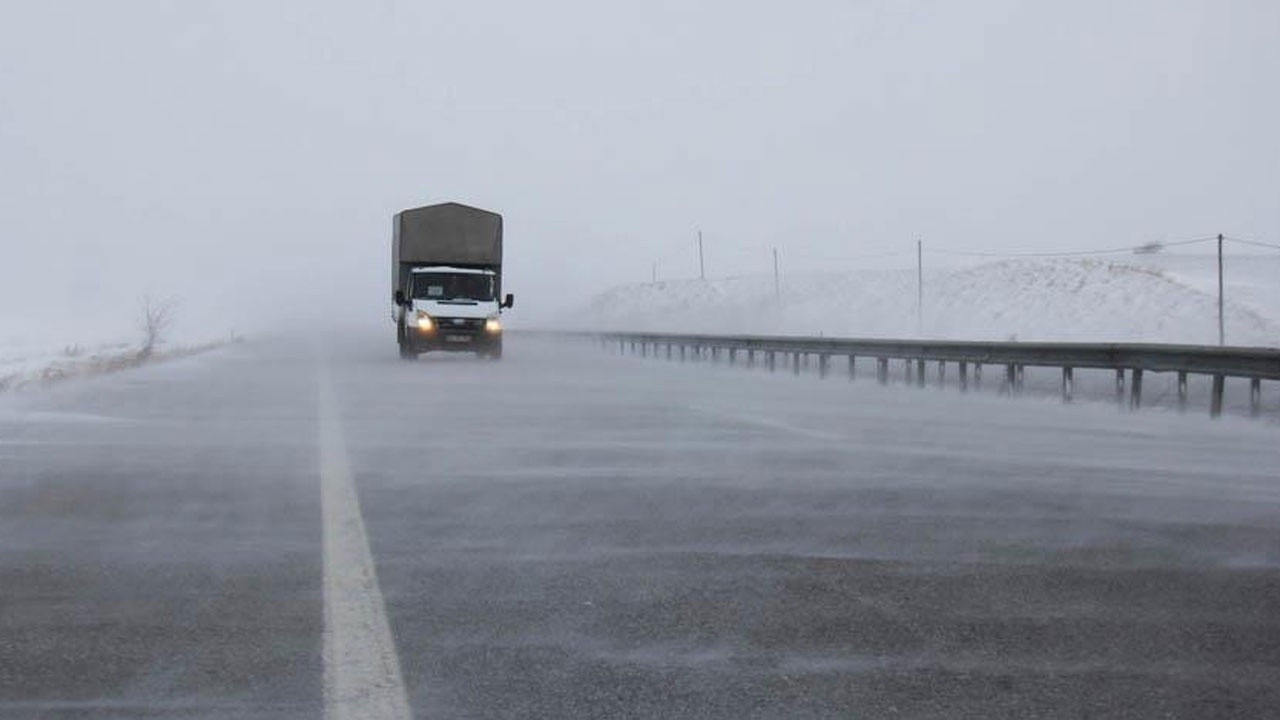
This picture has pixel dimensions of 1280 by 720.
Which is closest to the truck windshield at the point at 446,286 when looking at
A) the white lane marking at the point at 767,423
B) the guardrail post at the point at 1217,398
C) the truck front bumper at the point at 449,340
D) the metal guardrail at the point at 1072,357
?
the truck front bumper at the point at 449,340

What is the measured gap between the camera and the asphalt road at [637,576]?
4582 mm

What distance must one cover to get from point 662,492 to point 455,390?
14.1 meters

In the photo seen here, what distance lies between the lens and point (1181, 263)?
376 ft

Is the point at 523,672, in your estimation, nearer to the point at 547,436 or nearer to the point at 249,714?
the point at 249,714

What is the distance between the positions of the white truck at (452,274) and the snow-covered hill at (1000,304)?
82.1 ft

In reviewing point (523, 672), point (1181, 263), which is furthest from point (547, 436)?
point (1181, 263)

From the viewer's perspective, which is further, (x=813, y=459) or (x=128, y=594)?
(x=813, y=459)

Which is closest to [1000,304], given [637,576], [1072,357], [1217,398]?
[1072,357]

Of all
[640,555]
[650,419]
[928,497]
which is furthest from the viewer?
[650,419]

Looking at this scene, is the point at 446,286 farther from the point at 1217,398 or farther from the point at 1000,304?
the point at 1000,304

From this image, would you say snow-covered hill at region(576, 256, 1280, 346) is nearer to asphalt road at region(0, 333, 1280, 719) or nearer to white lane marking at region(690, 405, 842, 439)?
white lane marking at region(690, 405, 842, 439)

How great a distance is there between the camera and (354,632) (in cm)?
533

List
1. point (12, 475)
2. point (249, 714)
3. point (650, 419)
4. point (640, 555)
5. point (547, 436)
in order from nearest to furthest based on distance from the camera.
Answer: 1. point (249, 714)
2. point (640, 555)
3. point (12, 475)
4. point (547, 436)
5. point (650, 419)

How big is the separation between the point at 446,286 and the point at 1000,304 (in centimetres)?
6201
